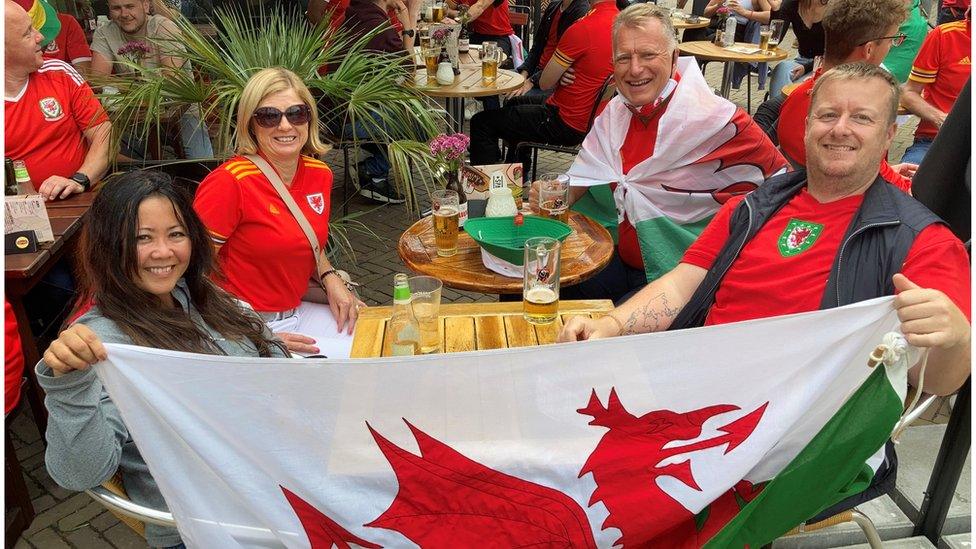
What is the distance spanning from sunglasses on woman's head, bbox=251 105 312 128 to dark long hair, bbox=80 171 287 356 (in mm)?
906

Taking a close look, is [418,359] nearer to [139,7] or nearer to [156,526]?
[156,526]

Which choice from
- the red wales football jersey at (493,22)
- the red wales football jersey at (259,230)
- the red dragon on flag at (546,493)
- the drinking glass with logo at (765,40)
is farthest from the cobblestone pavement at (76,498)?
the drinking glass with logo at (765,40)

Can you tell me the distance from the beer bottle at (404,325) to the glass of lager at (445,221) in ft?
2.21

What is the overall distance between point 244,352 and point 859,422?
1807 millimetres

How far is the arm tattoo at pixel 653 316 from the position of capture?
2.62 meters

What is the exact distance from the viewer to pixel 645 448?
184 cm

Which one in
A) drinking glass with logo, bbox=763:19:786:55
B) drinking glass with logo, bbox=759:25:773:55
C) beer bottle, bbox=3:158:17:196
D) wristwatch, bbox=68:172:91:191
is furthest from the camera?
drinking glass with logo, bbox=763:19:786:55

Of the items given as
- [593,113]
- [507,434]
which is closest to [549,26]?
[593,113]

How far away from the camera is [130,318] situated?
6.93 ft

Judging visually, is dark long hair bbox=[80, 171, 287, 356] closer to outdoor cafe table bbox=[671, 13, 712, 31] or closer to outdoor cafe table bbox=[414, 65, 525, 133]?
outdoor cafe table bbox=[414, 65, 525, 133]

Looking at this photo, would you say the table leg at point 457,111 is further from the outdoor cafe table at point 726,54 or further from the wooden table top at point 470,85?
the outdoor cafe table at point 726,54

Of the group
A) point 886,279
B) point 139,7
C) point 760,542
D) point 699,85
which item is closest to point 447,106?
point 139,7

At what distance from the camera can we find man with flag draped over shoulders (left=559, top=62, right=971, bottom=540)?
2080mm

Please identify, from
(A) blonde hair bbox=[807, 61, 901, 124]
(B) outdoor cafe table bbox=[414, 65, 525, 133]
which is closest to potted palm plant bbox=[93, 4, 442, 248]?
(B) outdoor cafe table bbox=[414, 65, 525, 133]
